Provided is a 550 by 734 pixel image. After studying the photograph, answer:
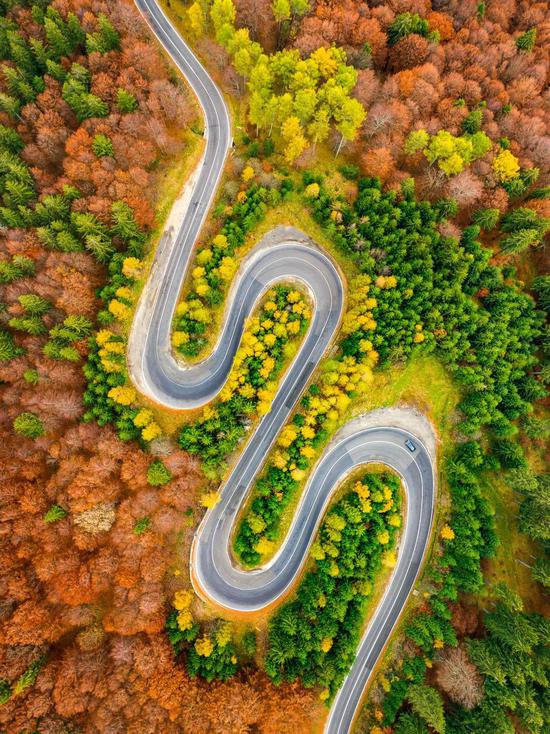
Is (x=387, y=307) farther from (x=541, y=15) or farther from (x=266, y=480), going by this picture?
(x=541, y=15)

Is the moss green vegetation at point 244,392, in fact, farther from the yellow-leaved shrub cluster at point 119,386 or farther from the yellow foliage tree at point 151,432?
the yellow-leaved shrub cluster at point 119,386

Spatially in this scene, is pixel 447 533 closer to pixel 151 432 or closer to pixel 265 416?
pixel 265 416

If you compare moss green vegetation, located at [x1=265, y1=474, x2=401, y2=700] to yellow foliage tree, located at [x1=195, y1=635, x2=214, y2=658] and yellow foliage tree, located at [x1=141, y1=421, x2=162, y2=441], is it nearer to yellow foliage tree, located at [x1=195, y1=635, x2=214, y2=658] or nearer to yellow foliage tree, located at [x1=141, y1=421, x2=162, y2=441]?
yellow foliage tree, located at [x1=195, y1=635, x2=214, y2=658]

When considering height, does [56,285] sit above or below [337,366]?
below

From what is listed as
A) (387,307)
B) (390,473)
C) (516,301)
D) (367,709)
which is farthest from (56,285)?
(367,709)

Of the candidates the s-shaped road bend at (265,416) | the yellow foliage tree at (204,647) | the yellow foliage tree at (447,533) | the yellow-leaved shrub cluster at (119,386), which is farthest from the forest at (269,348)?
the s-shaped road bend at (265,416)

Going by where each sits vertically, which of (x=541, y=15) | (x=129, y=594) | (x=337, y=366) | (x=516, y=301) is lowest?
(x=129, y=594)

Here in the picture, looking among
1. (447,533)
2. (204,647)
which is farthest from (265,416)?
(447,533)
